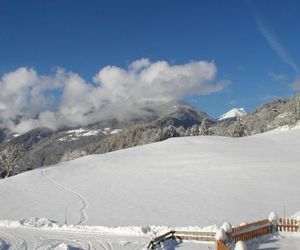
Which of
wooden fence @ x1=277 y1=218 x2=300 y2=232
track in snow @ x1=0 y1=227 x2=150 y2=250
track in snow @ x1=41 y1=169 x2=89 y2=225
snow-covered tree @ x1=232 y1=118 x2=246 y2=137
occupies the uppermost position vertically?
snow-covered tree @ x1=232 y1=118 x2=246 y2=137

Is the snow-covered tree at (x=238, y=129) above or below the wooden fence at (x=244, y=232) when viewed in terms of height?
above

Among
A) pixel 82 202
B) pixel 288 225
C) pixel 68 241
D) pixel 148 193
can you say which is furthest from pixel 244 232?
pixel 82 202

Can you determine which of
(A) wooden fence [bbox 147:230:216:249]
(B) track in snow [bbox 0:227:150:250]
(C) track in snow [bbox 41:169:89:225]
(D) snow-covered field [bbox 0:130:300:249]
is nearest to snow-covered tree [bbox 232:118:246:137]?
(D) snow-covered field [bbox 0:130:300:249]

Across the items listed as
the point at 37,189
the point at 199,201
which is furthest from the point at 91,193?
the point at 199,201

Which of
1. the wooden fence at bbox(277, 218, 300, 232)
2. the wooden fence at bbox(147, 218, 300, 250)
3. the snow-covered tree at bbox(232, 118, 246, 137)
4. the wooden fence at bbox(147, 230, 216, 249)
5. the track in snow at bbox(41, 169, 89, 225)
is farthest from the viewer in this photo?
the snow-covered tree at bbox(232, 118, 246, 137)

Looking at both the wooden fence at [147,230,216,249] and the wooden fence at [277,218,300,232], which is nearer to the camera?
the wooden fence at [147,230,216,249]

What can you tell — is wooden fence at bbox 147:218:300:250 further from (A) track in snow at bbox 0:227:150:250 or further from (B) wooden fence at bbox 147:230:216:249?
(A) track in snow at bbox 0:227:150:250

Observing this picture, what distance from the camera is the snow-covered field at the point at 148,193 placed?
3256cm

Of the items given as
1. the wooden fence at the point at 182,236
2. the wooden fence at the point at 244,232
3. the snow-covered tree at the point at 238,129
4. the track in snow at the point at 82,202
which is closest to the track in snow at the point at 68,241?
the wooden fence at the point at 182,236

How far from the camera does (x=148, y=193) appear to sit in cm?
5394

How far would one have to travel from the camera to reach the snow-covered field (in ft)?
107

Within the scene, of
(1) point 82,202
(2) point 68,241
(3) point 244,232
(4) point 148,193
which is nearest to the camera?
(3) point 244,232

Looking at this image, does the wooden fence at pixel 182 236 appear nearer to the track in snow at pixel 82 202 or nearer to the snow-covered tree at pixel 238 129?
the track in snow at pixel 82 202

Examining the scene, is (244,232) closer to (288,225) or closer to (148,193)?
(288,225)
